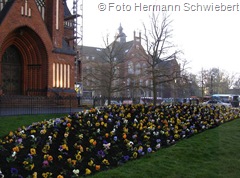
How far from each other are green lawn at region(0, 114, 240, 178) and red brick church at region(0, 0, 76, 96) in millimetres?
12839

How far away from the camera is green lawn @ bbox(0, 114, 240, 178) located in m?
6.31

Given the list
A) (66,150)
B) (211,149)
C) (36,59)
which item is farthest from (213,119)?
(36,59)

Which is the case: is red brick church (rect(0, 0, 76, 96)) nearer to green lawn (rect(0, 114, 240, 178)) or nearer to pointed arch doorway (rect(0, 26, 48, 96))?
pointed arch doorway (rect(0, 26, 48, 96))

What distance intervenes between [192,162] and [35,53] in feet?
59.9

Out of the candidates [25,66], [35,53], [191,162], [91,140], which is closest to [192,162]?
[191,162]

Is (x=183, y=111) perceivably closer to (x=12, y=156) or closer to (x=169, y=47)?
(x=12, y=156)

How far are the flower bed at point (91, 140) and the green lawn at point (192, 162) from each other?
0.54m

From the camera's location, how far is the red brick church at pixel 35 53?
21.0 meters

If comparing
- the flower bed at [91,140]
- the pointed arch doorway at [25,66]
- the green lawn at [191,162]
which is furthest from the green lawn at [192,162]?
the pointed arch doorway at [25,66]

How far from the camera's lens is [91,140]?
7770mm

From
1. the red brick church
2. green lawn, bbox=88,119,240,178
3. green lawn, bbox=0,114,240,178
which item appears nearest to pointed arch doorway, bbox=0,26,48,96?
the red brick church

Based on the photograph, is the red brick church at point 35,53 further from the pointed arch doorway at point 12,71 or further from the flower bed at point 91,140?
the flower bed at point 91,140

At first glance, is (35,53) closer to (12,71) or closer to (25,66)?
(25,66)

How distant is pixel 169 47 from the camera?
29.1 meters
